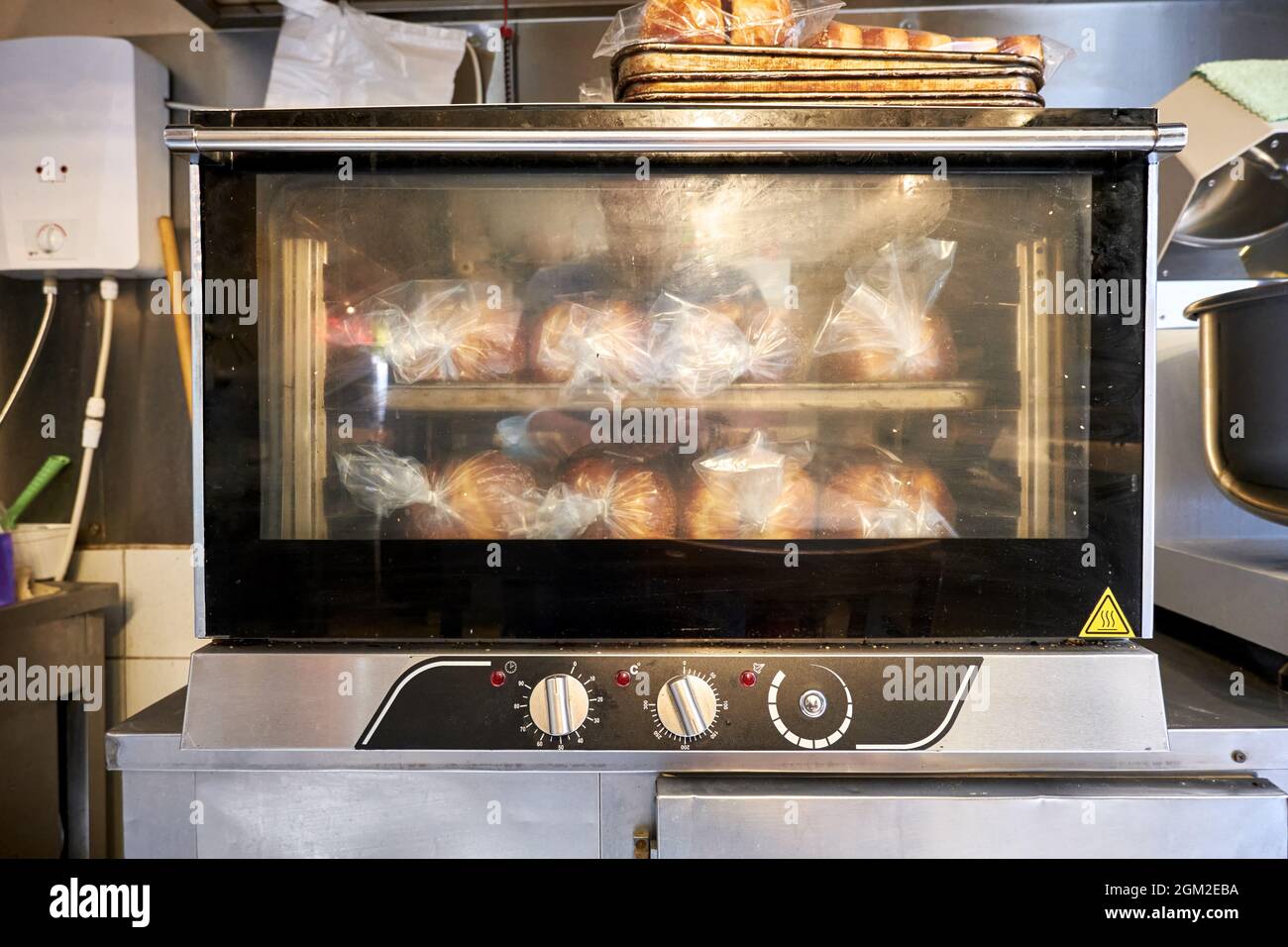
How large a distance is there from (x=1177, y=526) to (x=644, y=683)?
3.82 feet

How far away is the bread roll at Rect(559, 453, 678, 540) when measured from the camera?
0.93 m

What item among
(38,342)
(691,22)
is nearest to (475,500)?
(691,22)

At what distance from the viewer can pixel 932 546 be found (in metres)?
0.88

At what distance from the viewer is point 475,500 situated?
A: 3.06 ft

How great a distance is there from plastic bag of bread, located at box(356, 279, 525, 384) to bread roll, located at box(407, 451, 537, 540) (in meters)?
0.11

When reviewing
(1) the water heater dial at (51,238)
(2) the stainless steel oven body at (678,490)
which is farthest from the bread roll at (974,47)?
(1) the water heater dial at (51,238)

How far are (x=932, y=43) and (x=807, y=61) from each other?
179 millimetres

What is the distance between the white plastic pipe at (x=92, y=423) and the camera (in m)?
1.58

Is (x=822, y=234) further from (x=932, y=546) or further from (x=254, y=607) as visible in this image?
(x=254, y=607)

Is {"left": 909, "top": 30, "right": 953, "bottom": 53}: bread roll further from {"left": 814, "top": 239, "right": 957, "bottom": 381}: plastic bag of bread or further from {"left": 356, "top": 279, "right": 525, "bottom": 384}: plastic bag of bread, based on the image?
{"left": 356, "top": 279, "right": 525, "bottom": 384}: plastic bag of bread

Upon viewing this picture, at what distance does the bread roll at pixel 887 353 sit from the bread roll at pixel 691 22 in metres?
0.37

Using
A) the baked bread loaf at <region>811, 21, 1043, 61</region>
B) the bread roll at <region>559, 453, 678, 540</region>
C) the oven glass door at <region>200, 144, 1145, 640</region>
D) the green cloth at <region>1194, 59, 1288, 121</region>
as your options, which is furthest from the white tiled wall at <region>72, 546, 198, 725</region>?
the green cloth at <region>1194, 59, 1288, 121</region>

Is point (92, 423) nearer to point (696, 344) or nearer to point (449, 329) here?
point (449, 329)
